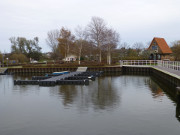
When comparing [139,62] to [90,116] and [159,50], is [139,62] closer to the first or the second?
[159,50]

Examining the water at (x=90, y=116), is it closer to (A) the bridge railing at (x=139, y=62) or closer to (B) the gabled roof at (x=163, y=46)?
(A) the bridge railing at (x=139, y=62)

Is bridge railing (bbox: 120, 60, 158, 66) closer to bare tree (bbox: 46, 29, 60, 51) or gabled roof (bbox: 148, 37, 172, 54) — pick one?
gabled roof (bbox: 148, 37, 172, 54)

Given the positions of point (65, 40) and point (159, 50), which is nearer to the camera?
point (159, 50)

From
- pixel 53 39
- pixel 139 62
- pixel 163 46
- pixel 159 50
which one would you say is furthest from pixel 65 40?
pixel 163 46

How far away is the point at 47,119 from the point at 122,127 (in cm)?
440

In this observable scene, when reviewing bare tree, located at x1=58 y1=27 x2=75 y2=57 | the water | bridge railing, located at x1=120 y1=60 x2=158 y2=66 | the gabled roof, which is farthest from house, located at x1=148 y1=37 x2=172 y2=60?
the water

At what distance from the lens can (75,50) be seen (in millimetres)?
63500

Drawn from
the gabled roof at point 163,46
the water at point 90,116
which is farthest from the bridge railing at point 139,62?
the water at point 90,116

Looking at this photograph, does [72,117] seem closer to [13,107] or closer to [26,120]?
[26,120]

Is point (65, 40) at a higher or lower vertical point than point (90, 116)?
higher

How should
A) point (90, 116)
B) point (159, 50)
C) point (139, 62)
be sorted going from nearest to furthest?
1. point (90, 116)
2. point (139, 62)
3. point (159, 50)

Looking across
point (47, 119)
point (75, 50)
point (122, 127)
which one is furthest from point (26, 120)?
point (75, 50)

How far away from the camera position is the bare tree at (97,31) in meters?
55.8

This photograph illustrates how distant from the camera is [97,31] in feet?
185
